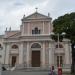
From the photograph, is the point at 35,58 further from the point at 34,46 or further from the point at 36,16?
the point at 36,16

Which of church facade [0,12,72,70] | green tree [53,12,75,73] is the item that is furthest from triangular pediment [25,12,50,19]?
green tree [53,12,75,73]

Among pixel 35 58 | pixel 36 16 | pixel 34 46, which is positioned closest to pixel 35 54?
pixel 35 58

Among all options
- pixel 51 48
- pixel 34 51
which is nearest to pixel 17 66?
pixel 34 51

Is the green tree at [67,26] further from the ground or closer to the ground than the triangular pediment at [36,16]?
closer to the ground

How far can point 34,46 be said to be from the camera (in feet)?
221

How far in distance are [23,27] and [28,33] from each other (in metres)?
2.38

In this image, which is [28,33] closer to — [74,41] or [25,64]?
[25,64]

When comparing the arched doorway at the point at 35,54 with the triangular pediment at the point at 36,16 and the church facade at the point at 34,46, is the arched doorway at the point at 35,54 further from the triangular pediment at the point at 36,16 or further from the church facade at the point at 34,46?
the triangular pediment at the point at 36,16

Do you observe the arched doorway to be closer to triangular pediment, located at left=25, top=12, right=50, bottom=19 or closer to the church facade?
the church facade

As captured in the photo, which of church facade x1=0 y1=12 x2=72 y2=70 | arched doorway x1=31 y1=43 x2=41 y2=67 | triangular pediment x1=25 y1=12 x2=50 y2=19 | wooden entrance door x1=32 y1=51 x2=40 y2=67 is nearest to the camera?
church facade x1=0 y1=12 x2=72 y2=70

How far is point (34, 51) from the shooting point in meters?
67.2

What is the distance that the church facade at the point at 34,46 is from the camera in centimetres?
6594

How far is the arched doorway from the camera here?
6706cm

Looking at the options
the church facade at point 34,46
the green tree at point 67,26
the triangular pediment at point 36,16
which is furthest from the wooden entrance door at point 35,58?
the green tree at point 67,26
